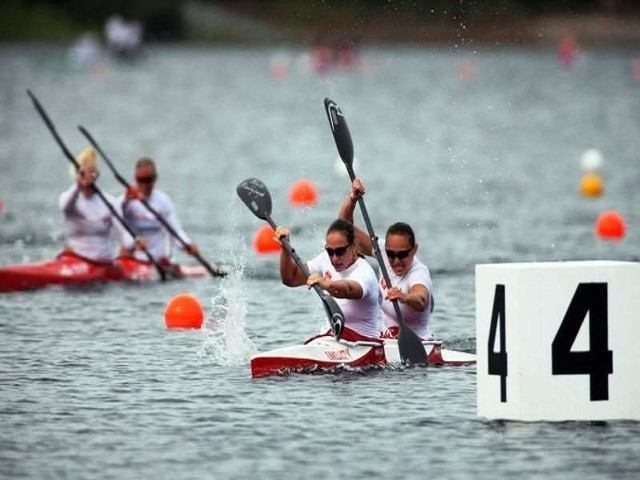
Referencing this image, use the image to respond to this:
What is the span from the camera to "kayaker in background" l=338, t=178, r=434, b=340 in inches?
579

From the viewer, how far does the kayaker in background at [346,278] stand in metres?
14.4

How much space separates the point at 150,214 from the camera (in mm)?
20844

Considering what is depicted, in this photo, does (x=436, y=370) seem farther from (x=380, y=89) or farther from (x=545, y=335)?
(x=380, y=89)

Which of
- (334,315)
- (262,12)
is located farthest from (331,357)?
(262,12)

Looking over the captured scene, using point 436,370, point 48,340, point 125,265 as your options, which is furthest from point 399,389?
point 125,265

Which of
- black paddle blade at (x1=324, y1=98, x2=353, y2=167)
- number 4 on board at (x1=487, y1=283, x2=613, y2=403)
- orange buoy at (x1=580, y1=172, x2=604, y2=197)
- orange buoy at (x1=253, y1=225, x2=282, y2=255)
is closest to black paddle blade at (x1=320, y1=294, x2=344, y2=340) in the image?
black paddle blade at (x1=324, y1=98, x2=353, y2=167)

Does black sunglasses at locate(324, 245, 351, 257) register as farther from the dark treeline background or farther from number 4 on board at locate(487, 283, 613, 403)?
the dark treeline background

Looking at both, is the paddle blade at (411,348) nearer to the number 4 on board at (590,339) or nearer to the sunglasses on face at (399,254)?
the sunglasses on face at (399,254)

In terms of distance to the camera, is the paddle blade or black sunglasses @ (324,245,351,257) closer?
black sunglasses @ (324,245,351,257)

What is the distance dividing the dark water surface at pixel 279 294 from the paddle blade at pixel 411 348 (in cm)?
19

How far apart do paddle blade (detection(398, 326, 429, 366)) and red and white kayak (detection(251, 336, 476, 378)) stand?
0.09 meters

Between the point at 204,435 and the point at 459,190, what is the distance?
2063cm

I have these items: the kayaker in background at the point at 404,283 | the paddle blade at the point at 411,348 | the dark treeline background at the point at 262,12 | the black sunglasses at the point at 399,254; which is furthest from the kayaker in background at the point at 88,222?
the dark treeline background at the point at 262,12

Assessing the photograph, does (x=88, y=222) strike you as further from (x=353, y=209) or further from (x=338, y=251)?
(x=338, y=251)
